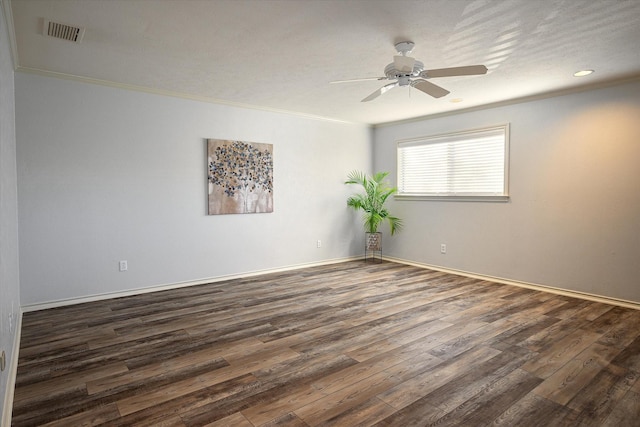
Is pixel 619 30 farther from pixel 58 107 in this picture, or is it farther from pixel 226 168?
pixel 58 107

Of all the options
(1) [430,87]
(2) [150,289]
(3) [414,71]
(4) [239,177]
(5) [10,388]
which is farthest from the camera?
(4) [239,177]

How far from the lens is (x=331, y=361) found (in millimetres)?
2758

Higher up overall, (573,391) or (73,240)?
(73,240)

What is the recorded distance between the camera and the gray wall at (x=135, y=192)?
152 inches

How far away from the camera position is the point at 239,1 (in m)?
2.40

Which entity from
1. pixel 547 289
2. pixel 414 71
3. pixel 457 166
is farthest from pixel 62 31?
pixel 547 289

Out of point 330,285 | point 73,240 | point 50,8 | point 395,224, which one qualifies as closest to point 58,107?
point 73,240

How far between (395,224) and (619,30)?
418 centimetres

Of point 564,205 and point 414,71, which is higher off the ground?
point 414,71

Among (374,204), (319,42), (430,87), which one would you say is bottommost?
(374,204)

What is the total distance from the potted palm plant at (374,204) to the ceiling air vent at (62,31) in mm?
4373

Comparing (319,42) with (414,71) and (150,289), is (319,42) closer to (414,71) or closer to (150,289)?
(414,71)

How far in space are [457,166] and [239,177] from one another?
3.25 m

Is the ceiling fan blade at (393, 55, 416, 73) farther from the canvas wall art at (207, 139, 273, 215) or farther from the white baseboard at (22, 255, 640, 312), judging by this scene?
the white baseboard at (22, 255, 640, 312)
